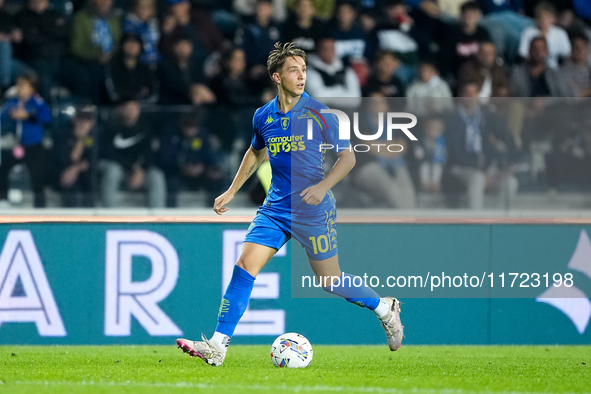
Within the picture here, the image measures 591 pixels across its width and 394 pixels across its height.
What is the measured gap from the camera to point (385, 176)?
8.31 metres

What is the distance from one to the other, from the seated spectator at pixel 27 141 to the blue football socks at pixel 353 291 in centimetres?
328

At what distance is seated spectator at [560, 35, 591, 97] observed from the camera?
1014 centimetres

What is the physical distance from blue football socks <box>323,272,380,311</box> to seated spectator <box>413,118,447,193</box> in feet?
7.25

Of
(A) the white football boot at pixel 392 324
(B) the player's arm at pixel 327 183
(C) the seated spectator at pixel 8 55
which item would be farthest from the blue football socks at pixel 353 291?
(C) the seated spectator at pixel 8 55

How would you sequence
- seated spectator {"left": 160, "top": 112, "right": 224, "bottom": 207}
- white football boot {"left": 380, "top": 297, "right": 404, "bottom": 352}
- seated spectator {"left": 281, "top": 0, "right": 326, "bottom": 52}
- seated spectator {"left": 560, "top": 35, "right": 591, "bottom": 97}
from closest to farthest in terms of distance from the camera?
white football boot {"left": 380, "top": 297, "right": 404, "bottom": 352}, seated spectator {"left": 160, "top": 112, "right": 224, "bottom": 207}, seated spectator {"left": 560, "top": 35, "right": 591, "bottom": 97}, seated spectator {"left": 281, "top": 0, "right": 326, "bottom": 52}

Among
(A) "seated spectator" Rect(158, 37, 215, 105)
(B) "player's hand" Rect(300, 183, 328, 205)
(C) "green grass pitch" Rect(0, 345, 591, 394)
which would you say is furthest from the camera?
(A) "seated spectator" Rect(158, 37, 215, 105)

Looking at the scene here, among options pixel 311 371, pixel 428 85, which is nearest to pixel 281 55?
pixel 311 371

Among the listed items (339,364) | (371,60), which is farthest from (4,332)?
(371,60)

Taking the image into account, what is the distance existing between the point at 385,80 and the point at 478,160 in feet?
7.10

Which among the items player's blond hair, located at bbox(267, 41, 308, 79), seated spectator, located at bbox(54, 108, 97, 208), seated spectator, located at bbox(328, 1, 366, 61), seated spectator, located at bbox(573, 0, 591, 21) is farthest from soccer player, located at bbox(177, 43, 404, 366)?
seated spectator, located at bbox(573, 0, 591, 21)

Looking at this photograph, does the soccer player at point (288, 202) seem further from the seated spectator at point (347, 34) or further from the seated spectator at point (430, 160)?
the seated spectator at point (347, 34)

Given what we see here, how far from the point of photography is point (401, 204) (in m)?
8.33

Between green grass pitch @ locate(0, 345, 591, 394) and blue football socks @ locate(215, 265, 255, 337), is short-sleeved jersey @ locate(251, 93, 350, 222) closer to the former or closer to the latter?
blue football socks @ locate(215, 265, 255, 337)

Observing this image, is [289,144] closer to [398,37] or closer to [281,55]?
[281,55]
